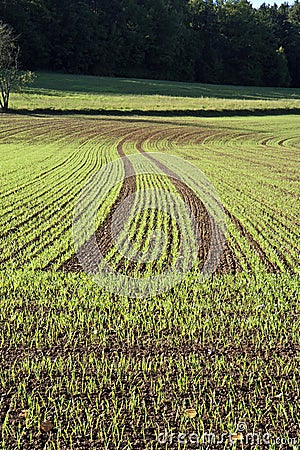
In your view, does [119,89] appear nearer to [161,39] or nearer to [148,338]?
[161,39]

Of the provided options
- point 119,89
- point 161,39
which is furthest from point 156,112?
point 161,39

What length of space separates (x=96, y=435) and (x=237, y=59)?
101m

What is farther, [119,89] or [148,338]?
[119,89]

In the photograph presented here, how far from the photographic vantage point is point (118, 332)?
6.41 meters

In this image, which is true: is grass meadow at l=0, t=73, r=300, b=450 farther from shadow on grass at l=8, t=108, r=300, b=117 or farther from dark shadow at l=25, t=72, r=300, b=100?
dark shadow at l=25, t=72, r=300, b=100

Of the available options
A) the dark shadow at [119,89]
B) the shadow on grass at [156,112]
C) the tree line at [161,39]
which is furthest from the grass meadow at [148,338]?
the tree line at [161,39]

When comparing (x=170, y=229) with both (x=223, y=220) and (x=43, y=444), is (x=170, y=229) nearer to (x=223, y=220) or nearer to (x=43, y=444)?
(x=223, y=220)

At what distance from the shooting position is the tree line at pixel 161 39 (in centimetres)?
7906

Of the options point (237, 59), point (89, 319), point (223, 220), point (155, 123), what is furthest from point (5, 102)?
point (237, 59)

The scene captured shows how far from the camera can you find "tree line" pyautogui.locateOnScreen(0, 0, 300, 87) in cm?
7906

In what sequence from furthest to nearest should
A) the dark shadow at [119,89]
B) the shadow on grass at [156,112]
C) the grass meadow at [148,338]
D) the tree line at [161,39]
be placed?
1. the tree line at [161,39]
2. the dark shadow at [119,89]
3. the shadow on grass at [156,112]
4. the grass meadow at [148,338]

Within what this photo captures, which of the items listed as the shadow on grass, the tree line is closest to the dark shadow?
the tree line

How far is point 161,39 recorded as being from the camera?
9312 centimetres

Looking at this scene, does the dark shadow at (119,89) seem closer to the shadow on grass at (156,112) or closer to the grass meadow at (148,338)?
the shadow on grass at (156,112)
